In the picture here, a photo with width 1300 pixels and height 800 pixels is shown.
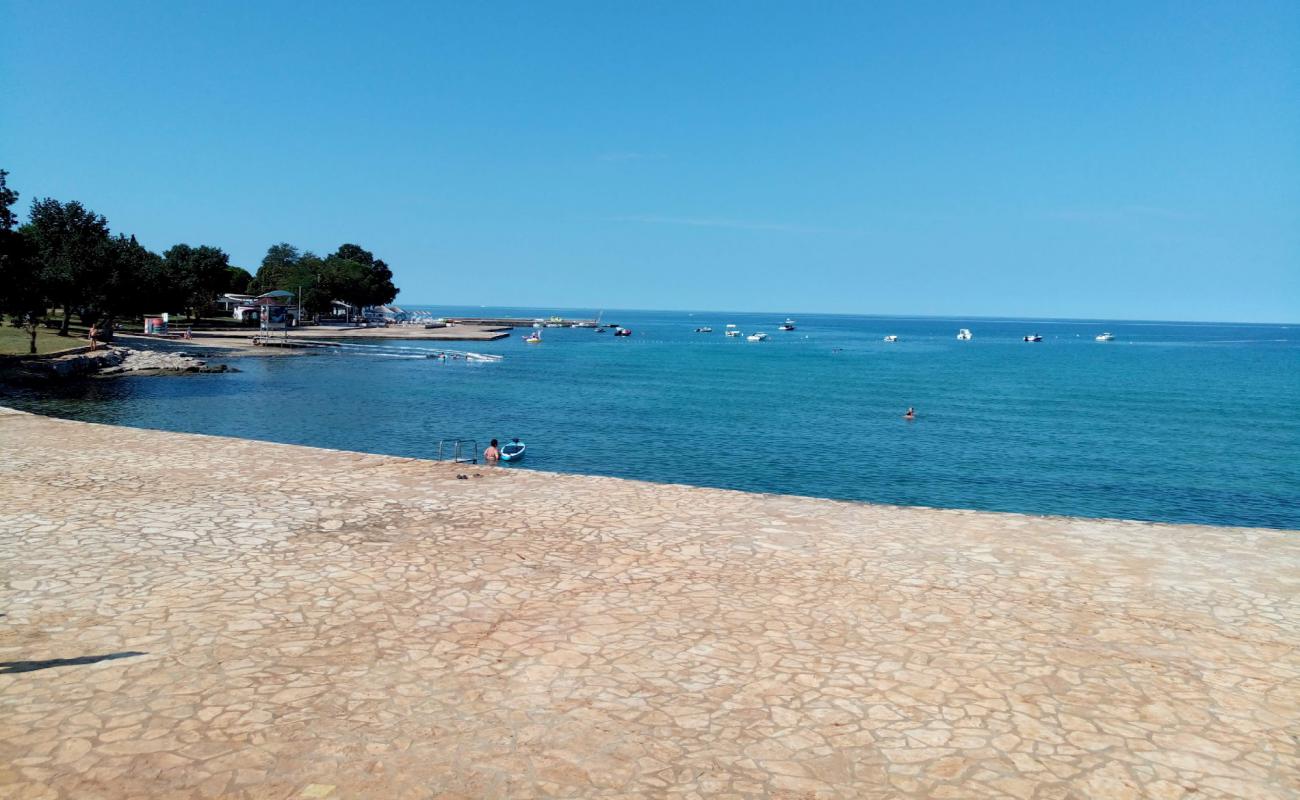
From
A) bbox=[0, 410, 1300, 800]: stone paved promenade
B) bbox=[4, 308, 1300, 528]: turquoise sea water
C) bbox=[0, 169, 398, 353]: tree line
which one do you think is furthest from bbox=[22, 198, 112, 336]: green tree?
bbox=[0, 410, 1300, 800]: stone paved promenade

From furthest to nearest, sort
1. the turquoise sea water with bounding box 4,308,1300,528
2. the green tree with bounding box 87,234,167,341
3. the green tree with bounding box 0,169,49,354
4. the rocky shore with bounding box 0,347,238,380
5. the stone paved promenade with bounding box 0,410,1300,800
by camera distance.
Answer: the green tree with bounding box 87,234,167,341 < the rocky shore with bounding box 0,347,238,380 < the green tree with bounding box 0,169,49,354 < the turquoise sea water with bounding box 4,308,1300,528 < the stone paved promenade with bounding box 0,410,1300,800

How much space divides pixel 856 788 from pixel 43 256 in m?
69.6

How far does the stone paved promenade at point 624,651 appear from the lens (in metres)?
5.80

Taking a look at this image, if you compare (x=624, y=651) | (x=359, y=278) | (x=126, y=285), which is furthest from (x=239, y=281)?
(x=624, y=651)

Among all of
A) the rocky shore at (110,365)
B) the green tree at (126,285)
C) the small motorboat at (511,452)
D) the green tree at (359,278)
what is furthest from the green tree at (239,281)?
the small motorboat at (511,452)

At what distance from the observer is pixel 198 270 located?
8944cm

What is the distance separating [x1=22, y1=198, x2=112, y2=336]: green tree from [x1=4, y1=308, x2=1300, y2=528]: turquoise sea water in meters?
12.8

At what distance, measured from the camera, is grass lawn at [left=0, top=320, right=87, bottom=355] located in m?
50.8

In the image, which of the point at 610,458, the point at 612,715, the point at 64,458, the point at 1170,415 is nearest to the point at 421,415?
the point at 610,458

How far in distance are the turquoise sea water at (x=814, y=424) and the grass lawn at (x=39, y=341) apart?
7.95 meters

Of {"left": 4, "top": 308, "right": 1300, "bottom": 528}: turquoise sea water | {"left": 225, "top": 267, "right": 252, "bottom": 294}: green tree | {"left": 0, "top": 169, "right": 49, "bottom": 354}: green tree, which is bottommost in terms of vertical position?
{"left": 4, "top": 308, "right": 1300, "bottom": 528}: turquoise sea water

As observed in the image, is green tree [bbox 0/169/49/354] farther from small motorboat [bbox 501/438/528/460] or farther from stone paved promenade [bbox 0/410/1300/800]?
stone paved promenade [bbox 0/410/1300/800]

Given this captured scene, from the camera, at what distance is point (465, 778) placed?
5594mm

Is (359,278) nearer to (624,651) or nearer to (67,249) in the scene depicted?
(67,249)
